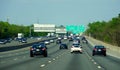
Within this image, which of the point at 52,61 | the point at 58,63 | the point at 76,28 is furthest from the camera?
the point at 76,28

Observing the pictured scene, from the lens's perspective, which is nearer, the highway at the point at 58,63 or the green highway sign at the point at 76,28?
the highway at the point at 58,63

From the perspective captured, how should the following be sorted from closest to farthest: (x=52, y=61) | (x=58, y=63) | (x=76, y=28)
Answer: (x=58, y=63)
(x=52, y=61)
(x=76, y=28)

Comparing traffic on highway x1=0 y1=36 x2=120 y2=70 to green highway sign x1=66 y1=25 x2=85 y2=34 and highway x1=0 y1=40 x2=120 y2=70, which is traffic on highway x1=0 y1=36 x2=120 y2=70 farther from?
green highway sign x1=66 y1=25 x2=85 y2=34

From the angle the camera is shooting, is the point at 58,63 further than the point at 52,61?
No

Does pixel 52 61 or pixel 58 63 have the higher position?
pixel 58 63

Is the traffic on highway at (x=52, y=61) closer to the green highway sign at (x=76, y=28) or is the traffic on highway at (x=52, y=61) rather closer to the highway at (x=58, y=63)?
the highway at (x=58, y=63)

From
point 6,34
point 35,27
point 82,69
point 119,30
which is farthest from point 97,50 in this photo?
point 6,34

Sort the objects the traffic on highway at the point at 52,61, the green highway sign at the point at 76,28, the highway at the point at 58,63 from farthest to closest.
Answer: the green highway sign at the point at 76,28
the traffic on highway at the point at 52,61
the highway at the point at 58,63

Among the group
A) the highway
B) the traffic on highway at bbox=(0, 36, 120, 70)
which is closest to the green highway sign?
the traffic on highway at bbox=(0, 36, 120, 70)

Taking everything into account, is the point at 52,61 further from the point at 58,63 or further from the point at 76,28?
the point at 76,28

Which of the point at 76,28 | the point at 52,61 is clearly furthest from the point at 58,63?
the point at 76,28

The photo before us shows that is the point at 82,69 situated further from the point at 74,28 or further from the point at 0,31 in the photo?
the point at 0,31

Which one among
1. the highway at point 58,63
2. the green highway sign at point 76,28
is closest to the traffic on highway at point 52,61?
the highway at point 58,63

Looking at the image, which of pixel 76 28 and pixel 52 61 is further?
pixel 76 28
